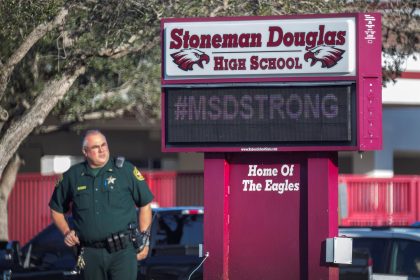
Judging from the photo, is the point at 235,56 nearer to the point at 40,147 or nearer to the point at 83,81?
the point at 83,81

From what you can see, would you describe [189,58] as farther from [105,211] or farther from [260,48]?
[105,211]

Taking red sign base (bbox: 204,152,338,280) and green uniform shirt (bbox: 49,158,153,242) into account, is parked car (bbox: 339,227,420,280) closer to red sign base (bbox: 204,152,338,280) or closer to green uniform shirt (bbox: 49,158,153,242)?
red sign base (bbox: 204,152,338,280)

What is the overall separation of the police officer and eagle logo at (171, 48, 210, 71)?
7.60ft

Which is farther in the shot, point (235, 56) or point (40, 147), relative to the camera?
point (40, 147)

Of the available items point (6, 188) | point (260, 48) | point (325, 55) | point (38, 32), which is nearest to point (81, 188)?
point (260, 48)

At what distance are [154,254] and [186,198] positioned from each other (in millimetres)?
11517

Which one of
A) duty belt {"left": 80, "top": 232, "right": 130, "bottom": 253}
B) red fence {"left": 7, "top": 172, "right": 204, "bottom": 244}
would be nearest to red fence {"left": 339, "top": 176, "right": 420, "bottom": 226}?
red fence {"left": 7, "top": 172, "right": 204, "bottom": 244}

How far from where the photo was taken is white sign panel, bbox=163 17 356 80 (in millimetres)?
10961

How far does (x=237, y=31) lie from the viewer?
36.9 feet

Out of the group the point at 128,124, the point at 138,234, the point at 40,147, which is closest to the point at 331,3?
the point at 138,234

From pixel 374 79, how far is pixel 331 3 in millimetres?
5184

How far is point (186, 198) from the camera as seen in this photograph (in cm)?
2494

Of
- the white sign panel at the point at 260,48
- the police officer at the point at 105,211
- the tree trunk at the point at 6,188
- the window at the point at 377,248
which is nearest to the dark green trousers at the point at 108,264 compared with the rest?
the police officer at the point at 105,211

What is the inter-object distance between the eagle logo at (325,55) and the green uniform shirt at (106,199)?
2638 mm
